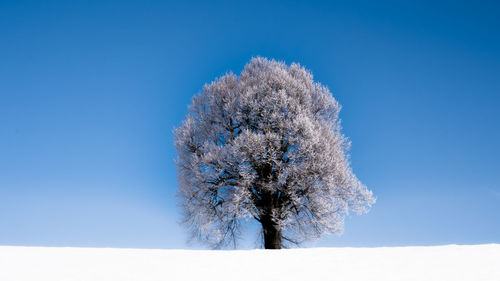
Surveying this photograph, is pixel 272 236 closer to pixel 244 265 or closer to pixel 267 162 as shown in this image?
pixel 267 162

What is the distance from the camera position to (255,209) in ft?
55.7

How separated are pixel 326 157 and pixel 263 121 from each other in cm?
Answer: 341

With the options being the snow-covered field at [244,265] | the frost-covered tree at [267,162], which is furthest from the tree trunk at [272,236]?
the snow-covered field at [244,265]

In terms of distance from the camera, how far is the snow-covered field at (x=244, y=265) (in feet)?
19.0

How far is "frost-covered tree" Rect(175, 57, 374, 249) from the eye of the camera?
1602cm

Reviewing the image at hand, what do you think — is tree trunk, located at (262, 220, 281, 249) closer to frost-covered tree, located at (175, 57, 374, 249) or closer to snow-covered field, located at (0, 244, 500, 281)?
frost-covered tree, located at (175, 57, 374, 249)

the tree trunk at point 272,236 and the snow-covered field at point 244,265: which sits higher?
the tree trunk at point 272,236

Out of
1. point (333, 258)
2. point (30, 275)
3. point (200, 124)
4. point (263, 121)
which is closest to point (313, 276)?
point (333, 258)

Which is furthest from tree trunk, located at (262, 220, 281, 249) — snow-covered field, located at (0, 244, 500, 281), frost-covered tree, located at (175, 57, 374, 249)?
snow-covered field, located at (0, 244, 500, 281)

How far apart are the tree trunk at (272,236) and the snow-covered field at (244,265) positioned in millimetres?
8745

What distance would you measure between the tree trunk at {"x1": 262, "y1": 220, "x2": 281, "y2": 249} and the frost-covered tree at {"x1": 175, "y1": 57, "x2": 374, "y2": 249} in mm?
45

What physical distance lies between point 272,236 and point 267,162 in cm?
357

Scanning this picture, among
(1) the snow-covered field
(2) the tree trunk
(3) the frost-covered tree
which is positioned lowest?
(1) the snow-covered field

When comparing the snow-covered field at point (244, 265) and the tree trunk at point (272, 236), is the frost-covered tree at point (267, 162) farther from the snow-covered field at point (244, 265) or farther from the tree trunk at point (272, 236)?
the snow-covered field at point (244, 265)
